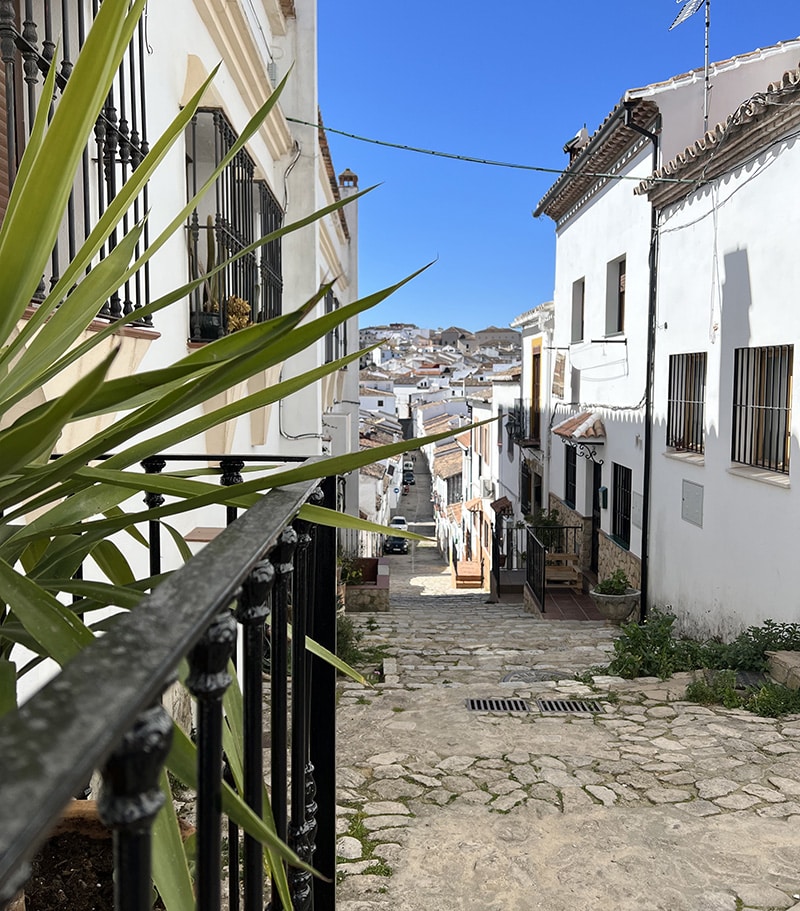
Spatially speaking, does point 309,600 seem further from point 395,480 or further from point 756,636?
point 395,480

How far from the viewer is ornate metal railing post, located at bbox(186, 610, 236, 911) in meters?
0.76

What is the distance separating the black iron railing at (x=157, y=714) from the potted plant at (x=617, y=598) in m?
8.62

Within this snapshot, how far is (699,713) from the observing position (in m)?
5.11

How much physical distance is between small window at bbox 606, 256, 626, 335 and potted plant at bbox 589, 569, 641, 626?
3649 millimetres

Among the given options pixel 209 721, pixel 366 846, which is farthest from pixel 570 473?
pixel 209 721

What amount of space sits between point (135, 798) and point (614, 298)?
11611mm

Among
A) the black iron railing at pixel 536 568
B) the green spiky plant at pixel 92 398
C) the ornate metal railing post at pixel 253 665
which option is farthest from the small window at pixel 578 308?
the ornate metal railing post at pixel 253 665

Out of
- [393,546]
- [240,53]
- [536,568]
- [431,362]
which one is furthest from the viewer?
[431,362]

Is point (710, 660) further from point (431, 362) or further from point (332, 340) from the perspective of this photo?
point (431, 362)

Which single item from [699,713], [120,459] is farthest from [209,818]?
[699,713]

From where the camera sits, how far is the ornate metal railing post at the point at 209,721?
2.51 feet

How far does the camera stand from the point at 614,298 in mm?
11453

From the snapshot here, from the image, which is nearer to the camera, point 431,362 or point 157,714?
point 157,714

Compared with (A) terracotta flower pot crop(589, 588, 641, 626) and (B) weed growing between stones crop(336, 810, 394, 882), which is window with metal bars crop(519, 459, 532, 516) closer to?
(A) terracotta flower pot crop(589, 588, 641, 626)
